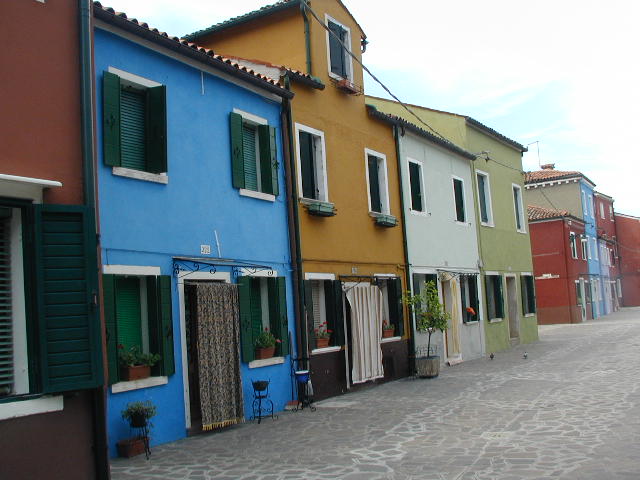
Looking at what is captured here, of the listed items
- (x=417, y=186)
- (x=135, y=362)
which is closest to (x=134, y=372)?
(x=135, y=362)

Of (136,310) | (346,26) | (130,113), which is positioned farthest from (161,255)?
(346,26)

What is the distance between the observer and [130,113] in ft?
32.6

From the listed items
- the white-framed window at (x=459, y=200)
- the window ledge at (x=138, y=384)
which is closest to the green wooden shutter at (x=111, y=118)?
the window ledge at (x=138, y=384)

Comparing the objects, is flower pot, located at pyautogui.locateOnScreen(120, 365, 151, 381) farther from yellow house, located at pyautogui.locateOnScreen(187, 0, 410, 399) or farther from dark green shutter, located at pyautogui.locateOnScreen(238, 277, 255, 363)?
yellow house, located at pyautogui.locateOnScreen(187, 0, 410, 399)

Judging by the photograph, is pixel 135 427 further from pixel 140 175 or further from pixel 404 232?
pixel 404 232

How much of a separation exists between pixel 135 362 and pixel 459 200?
14.6 meters

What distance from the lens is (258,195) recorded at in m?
12.1

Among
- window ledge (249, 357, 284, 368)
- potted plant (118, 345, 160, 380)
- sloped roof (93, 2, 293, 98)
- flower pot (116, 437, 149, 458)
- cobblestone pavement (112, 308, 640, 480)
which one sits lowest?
cobblestone pavement (112, 308, 640, 480)

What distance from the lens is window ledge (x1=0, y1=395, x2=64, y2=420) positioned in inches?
243

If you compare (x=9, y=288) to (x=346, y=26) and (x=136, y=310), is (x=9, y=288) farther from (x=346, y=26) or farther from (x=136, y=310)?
(x=346, y=26)

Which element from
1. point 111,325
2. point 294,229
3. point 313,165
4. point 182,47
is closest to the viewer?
point 111,325

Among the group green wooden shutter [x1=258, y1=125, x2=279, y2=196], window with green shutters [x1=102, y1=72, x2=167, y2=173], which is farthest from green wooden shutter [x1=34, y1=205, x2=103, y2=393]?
green wooden shutter [x1=258, y1=125, x2=279, y2=196]

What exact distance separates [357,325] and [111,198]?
6732 mm

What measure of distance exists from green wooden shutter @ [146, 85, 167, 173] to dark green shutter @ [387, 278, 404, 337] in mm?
7864
